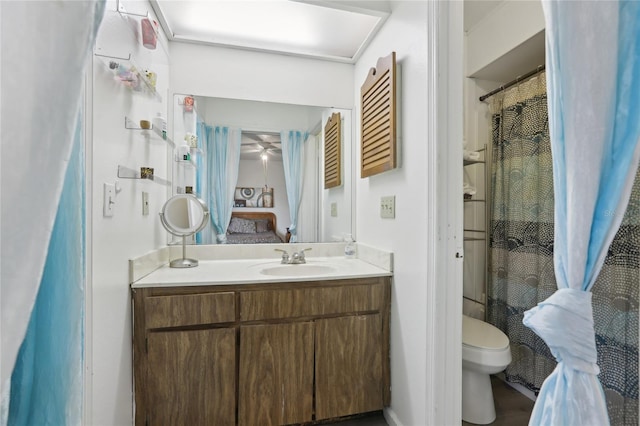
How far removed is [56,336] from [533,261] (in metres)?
2.24

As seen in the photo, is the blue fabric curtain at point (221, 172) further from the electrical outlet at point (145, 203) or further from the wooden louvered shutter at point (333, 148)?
the wooden louvered shutter at point (333, 148)

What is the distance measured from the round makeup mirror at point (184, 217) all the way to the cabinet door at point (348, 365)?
897 millimetres

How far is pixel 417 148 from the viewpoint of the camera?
54.1 inches

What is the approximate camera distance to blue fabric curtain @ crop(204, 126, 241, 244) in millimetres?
1979

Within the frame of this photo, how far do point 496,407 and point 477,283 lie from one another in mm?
806

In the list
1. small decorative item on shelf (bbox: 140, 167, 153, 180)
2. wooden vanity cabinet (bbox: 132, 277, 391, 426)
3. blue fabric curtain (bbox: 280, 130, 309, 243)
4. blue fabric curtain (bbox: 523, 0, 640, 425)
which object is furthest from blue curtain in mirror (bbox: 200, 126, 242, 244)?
blue fabric curtain (bbox: 523, 0, 640, 425)

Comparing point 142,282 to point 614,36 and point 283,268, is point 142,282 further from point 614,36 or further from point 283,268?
point 614,36

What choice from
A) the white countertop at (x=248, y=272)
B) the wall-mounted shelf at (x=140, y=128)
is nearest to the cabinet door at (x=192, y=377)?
the white countertop at (x=248, y=272)

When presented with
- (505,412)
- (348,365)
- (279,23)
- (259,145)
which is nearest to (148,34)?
(279,23)

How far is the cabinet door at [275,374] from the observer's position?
1.43 metres

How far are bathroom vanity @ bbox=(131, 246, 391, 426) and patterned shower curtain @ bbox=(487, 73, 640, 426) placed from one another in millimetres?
971

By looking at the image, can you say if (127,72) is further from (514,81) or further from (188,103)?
(514,81)

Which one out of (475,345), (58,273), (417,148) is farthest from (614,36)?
(475,345)

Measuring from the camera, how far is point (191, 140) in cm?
192
